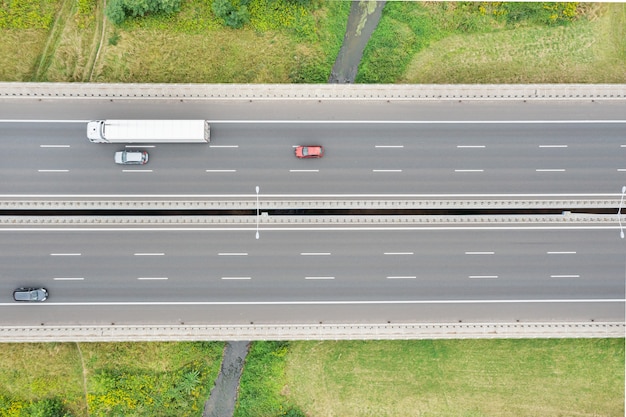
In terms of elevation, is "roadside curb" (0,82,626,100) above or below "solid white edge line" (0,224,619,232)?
above

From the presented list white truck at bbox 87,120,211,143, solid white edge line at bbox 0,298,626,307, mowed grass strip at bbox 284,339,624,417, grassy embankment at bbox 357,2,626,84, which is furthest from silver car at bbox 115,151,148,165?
mowed grass strip at bbox 284,339,624,417

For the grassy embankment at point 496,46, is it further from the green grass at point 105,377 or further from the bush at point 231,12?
the green grass at point 105,377

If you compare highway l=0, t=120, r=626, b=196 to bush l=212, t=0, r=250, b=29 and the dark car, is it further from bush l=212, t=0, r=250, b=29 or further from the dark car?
bush l=212, t=0, r=250, b=29

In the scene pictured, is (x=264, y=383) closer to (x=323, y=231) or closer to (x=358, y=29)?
(x=323, y=231)

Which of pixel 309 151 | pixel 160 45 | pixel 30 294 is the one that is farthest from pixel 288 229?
pixel 30 294

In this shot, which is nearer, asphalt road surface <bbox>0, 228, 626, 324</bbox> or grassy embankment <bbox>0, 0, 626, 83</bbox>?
asphalt road surface <bbox>0, 228, 626, 324</bbox>

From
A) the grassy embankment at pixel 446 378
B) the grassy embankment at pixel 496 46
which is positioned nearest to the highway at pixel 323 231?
the grassy embankment at pixel 446 378

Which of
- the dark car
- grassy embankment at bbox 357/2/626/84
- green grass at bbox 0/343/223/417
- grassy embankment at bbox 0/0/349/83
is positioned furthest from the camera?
grassy embankment at bbox 357/2/626/84
